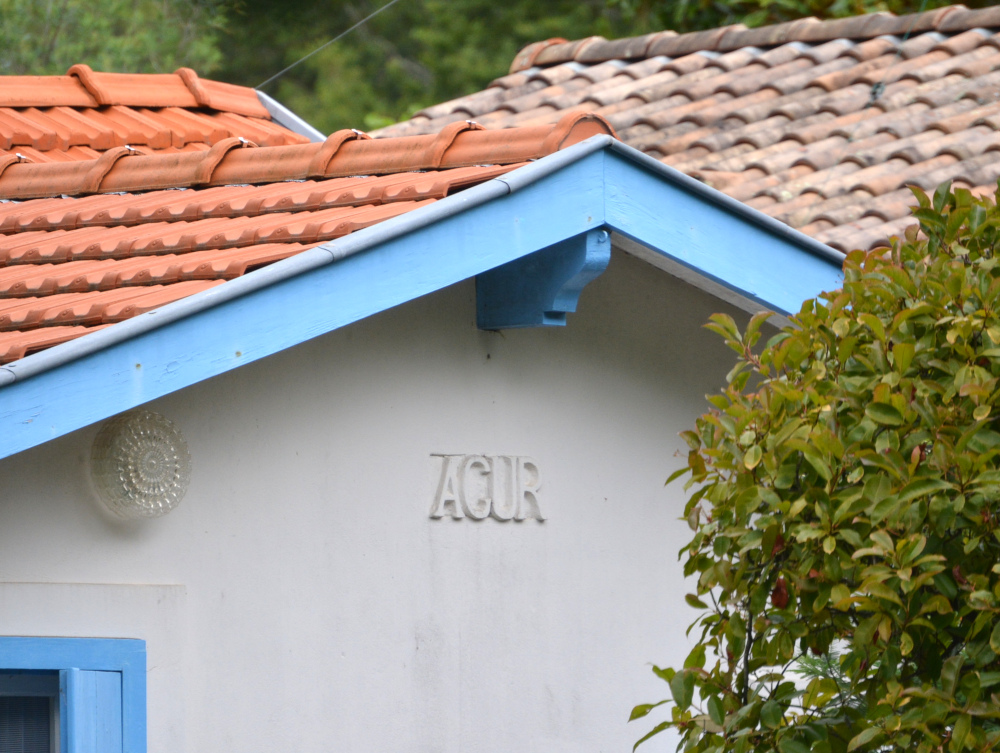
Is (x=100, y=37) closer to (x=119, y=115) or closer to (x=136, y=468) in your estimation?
(x=119, y=115)

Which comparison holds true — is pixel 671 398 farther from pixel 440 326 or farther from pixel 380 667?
pixel 380 667

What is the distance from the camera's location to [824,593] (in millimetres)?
2254

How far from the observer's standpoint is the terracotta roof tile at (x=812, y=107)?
5305 mm

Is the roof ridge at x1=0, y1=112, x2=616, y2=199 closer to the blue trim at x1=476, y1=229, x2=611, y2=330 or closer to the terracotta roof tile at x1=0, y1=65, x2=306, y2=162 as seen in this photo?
the blue trim at x1=476, y1=229, x2=611, y2=330

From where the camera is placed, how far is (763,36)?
7.29 m

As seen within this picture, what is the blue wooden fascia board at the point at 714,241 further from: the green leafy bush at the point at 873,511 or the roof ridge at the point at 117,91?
the roof ridge at the point at 117,91

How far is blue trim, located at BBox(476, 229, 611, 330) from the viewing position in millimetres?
3369

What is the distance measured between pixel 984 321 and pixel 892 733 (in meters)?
0.72

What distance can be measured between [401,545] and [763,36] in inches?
188

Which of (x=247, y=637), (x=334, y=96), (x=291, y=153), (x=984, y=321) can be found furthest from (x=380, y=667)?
(x=334, y=96)

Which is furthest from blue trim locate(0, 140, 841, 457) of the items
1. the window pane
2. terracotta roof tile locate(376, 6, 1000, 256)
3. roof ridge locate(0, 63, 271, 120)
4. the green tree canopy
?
the green tree canopy

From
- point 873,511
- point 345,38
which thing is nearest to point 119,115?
point 873,511

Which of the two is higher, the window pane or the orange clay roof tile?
the orange clay roof tile

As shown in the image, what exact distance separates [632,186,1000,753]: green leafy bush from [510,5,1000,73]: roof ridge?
4.98 m
